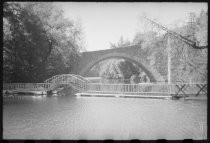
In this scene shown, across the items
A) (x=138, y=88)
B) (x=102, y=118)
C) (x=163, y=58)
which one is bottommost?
(x=102, y=118)

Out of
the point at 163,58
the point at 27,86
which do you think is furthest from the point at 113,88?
the point at 27,86

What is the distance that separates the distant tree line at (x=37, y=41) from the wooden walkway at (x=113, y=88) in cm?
12

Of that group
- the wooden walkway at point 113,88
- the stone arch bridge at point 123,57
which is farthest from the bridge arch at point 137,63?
the wooden walkway at point 113,88

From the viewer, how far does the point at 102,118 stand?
4.39m

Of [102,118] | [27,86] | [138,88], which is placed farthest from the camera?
[138,88]

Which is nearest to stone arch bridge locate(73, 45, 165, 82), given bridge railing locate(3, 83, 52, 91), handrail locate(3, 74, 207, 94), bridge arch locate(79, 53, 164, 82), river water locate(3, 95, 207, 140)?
bridge arch locate(79, 53, 164, 82)

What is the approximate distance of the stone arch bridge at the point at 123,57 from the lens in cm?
458

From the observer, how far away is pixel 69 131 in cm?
420

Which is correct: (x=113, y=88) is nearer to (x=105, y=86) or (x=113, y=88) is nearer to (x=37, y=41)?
(x=105, y=86)

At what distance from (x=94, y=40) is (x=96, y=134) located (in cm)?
146

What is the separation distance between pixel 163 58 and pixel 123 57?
65 centimetres

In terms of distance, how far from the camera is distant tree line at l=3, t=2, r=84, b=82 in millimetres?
4375

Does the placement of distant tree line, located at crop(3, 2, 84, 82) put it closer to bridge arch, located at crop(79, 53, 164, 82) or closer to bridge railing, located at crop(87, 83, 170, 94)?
bridge arch, located at crop(79, 53, 164, 82)

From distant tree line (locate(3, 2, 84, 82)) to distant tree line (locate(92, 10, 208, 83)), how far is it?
569mm
